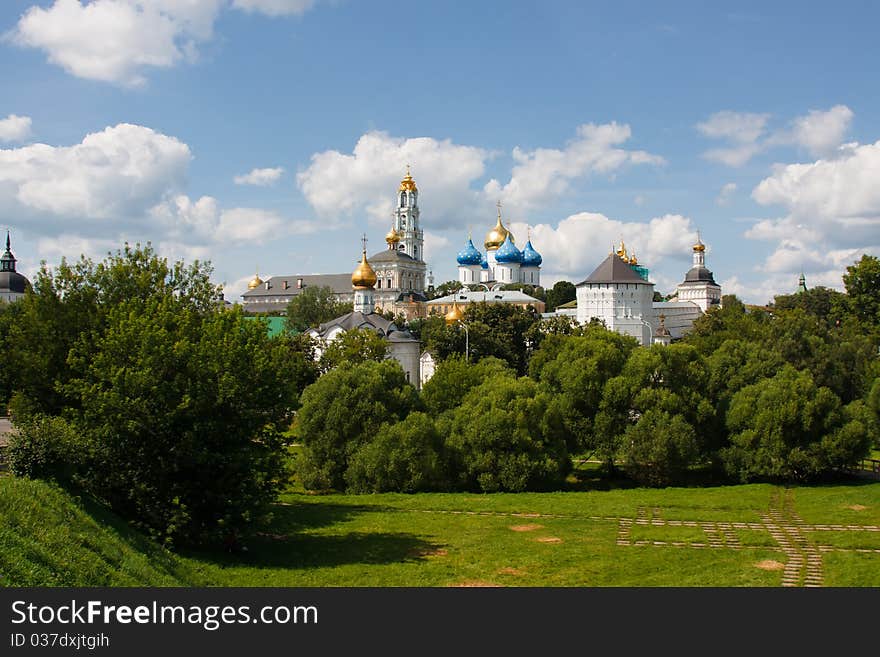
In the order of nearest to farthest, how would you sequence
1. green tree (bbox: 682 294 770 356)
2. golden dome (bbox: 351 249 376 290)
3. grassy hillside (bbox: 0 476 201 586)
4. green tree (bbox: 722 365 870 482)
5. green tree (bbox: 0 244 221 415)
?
grassy hillside (bbox: 0 476 201 586)
green tree (bbox: 0 244 221 415)
green tree (bbox: 722 365 870 482)
green tree (bbox: 682 294 770 356)
golden dome (bbox: 351 249 376 290)

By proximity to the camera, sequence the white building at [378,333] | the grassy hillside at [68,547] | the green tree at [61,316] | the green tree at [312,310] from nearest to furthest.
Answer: the grassy hillside at [68,547] < the green tree at [61,316] < the white building at [378,333] < the green tree at [312,310]

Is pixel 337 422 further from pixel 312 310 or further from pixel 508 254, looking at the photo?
pixel 508 254

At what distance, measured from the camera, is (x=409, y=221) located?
394 ft

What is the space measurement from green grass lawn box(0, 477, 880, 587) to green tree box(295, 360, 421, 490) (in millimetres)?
1535

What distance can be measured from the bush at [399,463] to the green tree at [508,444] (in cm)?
107

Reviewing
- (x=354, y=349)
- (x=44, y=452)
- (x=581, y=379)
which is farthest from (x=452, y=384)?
(x=44, y=452)

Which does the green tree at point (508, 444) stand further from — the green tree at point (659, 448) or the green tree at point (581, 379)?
the green tree at point (659, 448)

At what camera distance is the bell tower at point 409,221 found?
392 feet

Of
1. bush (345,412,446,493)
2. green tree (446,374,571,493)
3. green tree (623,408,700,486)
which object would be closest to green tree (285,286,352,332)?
green tree (446,374,571,493)

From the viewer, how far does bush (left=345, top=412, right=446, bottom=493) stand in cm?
2741

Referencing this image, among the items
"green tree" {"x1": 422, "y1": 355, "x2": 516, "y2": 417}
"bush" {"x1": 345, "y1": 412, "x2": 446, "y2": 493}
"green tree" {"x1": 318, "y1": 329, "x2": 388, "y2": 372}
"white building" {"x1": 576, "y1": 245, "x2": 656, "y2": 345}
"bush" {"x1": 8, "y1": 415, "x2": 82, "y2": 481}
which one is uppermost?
"white building" {"x1": 576, "y1": 245, "x2": 656, "y2": 345}

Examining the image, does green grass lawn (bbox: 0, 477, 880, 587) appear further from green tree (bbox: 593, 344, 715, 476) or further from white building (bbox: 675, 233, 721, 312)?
white building (bbox: 675, 233, 721, 312)

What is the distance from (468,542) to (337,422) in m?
9.87

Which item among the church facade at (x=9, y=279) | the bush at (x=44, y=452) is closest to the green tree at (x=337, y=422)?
the bush at (x=44, y=452)
